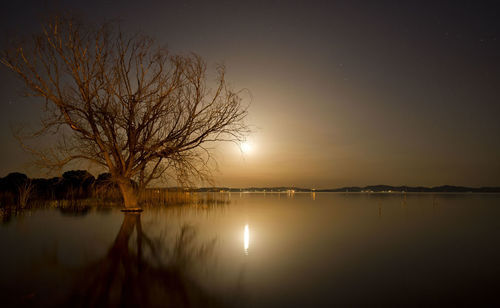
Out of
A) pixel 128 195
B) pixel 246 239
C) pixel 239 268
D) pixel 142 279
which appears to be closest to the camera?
pixel 142 279

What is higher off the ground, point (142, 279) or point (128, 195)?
point (128, 195)

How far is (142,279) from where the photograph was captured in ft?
12.6

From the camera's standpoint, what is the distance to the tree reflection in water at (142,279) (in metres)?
3.11

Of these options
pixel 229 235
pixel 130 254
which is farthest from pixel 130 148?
pixel 130 254

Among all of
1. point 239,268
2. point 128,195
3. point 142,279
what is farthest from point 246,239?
point 128,195

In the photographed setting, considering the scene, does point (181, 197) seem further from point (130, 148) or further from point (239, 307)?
point (239, 307)

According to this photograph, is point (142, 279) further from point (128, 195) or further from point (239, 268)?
point (128, 195)

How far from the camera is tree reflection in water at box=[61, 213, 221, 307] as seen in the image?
3.11 m

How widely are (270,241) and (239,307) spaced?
4.07m

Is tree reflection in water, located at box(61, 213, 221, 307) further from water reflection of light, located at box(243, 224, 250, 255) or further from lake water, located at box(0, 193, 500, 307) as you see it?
water reflection of light, located at box(243, 224, 250, 255)

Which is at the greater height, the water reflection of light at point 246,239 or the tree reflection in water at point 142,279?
the tree reflection in water at point 142,279

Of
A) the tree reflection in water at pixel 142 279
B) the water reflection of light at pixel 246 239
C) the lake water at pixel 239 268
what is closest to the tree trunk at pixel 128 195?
the lake water at pixel 239 268

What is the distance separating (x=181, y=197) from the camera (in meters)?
18.0

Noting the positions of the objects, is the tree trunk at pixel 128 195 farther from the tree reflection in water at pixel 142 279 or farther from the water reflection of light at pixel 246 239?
the tree reflection in water at pixel 142 279
